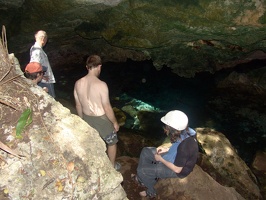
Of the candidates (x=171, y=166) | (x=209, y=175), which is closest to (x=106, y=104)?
(x=171, y=166)

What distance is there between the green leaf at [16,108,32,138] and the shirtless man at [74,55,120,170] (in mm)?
1514

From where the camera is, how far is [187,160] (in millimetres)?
4219

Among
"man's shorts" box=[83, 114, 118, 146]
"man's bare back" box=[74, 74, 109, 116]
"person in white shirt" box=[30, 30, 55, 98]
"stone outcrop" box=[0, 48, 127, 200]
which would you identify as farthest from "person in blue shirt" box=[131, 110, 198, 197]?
"person in white shirt" box=[30, 30, 55, 98]

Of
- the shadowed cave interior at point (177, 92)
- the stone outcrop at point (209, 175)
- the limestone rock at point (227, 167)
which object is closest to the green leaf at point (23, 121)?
the stone outcrop at point (209, 175)

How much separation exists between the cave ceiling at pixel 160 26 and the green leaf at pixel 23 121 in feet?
21.8

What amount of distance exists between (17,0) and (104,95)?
643cm

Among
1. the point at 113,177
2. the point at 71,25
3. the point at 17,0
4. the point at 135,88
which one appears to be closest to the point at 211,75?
the point at 135,88

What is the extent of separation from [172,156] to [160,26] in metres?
6.64

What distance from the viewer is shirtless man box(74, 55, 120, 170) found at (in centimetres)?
442

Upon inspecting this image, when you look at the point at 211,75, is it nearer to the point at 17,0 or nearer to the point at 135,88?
the point at 135,88

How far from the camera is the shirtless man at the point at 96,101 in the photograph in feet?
14.5

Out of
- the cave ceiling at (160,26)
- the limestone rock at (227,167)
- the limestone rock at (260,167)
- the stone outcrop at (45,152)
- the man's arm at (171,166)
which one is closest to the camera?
the stone outcrop at (45,152)

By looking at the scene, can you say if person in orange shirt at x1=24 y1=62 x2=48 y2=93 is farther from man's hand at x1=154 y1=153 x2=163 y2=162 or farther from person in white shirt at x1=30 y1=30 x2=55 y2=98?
man's hand at x1=154 y1=153 x2=163 y2=162

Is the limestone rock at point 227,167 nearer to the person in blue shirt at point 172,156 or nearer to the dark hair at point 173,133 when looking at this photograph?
the person in blue shirt at point 172,156
